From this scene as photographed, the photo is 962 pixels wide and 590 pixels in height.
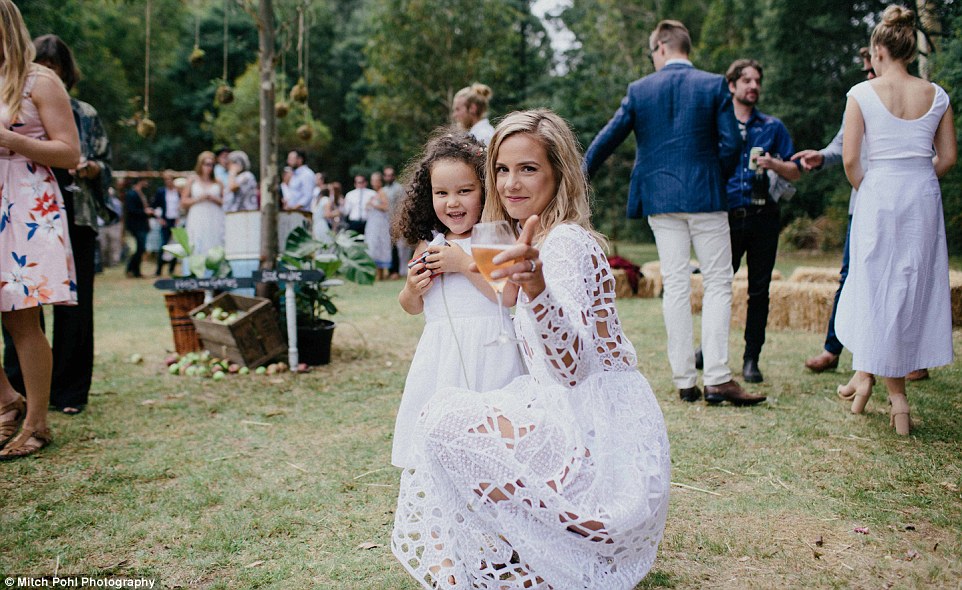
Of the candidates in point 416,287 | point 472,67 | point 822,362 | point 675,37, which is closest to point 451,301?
point 416,287

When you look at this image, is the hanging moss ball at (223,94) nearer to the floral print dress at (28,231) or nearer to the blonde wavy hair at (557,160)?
the floral print dress at (28,231)

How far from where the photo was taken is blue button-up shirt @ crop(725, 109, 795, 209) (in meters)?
5.15

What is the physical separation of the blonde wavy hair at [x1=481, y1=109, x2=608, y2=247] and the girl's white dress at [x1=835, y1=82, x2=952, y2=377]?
2339 mm

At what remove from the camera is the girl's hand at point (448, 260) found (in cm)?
258

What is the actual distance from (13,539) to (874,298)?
13.6 feet

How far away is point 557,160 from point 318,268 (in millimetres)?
4285

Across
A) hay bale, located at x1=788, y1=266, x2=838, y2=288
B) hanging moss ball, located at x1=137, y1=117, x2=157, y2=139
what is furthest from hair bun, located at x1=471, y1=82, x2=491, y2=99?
hay bale, located at x1=788, y1=266, x2=838, y2=288

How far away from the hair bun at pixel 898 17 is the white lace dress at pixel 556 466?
9.09 feet

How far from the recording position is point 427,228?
9.57ft

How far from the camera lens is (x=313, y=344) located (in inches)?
244

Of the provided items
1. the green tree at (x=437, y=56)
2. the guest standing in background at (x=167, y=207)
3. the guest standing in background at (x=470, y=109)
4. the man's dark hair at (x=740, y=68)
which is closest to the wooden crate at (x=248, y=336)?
the guest standing in background at (x=470, y=109)

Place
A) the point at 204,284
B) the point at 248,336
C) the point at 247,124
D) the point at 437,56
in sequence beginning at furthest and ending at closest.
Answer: the point at 247,124 < the point at 437,56 < the point at 204,284 < the point at 248,336

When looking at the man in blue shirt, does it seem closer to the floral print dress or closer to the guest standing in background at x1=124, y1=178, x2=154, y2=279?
the floral print dress

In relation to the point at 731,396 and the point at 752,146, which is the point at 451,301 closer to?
the point at 731,396
